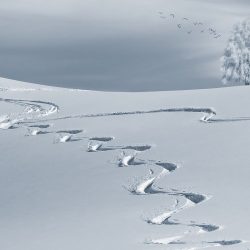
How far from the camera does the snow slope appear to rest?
1744 cm

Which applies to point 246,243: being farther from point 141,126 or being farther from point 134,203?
point 141,126

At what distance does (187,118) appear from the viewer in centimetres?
2962

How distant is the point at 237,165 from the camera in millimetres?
22984

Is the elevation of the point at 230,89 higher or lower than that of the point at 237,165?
higher

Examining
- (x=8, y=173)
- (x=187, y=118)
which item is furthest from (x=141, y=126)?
(x=8, y=173)

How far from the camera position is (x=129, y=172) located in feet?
76.5

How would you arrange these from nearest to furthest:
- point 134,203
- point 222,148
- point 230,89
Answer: point 134,203, point 222,148, point 230,89

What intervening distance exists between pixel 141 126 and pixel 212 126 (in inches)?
106

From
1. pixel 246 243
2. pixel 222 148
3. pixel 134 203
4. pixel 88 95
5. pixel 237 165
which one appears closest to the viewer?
pixel 246 243

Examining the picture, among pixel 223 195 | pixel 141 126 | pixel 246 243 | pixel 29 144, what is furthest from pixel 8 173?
pixel 246 243

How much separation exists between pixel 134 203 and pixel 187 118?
9.80 meters

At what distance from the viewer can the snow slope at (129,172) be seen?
17.4m

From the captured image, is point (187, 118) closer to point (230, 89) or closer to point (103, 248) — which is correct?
point (230, 89)

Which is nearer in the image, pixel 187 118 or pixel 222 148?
pixel 222 148
